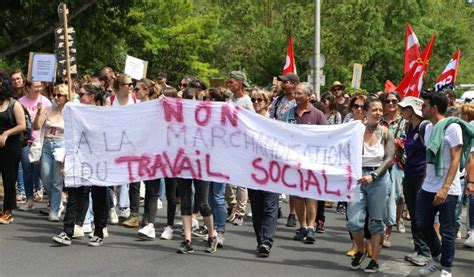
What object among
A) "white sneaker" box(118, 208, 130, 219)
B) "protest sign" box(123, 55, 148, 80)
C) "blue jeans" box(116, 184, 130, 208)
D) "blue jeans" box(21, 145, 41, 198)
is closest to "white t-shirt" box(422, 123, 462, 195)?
"blue jeans" box(116, 184, 130, 208)

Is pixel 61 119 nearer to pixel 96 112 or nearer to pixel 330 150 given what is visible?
pixel 96 112

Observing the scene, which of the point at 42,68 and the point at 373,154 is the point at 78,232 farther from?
the point at 42,68

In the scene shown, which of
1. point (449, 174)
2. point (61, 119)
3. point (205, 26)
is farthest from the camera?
point (205, 26)

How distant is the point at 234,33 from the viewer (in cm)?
3459

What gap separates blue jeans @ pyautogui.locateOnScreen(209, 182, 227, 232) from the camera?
9062mm

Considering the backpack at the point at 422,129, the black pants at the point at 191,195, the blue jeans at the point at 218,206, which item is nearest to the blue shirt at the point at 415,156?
the backpack at the point at 422,129

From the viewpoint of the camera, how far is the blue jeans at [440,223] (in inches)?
288

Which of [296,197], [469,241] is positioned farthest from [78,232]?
[469,241]

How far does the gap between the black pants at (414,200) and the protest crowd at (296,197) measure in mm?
11

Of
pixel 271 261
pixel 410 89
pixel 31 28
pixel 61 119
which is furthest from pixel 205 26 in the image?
pixel 271 261

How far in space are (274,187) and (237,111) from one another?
35.7 inches

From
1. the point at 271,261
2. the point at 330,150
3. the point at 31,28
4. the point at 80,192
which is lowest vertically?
the point at 271,261

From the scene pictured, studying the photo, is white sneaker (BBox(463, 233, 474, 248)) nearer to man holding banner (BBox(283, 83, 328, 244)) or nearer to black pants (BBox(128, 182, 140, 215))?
man holding banner (BBox(283, 83, 328, 244))

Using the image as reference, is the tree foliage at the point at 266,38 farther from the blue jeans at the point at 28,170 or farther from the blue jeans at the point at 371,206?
the blue jeans at the point at 371,206
